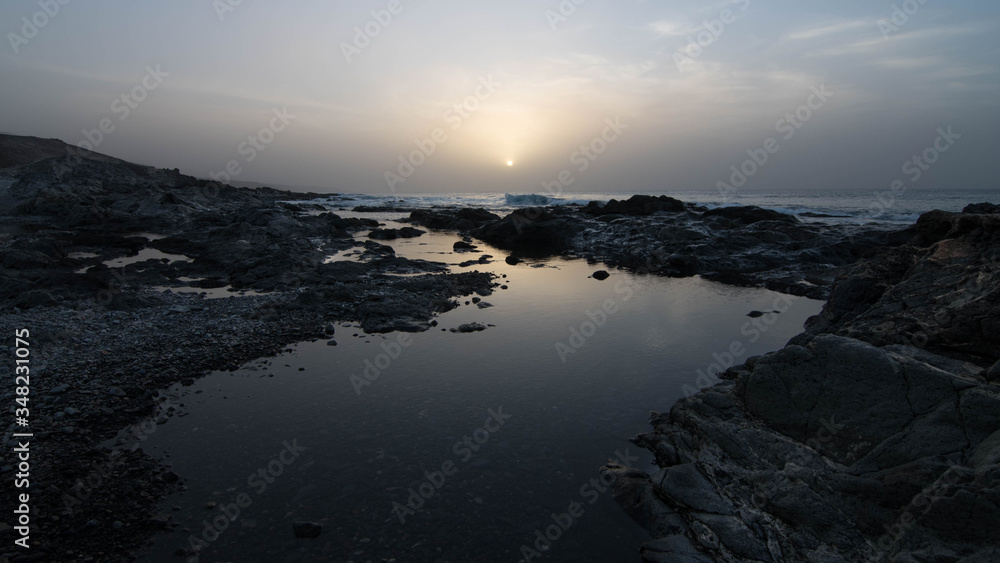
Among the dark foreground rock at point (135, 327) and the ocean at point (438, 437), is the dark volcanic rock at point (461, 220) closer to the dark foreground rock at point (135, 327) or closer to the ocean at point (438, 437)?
the dark foreground rock at point (135, 327)

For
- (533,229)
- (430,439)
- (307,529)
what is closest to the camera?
(307,529)

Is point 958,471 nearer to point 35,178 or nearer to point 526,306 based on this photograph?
point 526,306

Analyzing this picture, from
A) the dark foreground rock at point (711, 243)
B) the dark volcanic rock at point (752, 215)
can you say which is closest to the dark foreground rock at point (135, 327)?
the dark foreground rock at point (711, 243)

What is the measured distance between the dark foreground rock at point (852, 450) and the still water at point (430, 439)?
38.6 inches

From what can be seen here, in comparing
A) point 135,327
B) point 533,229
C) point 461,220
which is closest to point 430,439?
point 135,327

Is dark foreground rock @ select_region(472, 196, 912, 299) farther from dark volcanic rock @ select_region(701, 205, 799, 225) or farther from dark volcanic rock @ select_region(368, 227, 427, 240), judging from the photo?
dark volcanic rock @ select_region(368, 227, 427, 240)

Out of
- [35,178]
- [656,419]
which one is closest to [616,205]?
[656,419]

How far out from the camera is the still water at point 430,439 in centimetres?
616

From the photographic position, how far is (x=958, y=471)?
5074mm

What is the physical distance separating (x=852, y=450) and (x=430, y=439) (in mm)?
6782

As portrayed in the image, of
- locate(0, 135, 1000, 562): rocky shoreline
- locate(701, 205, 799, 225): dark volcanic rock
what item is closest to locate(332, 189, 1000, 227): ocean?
locate(701, 205, 799, 225): dark volcanic rock

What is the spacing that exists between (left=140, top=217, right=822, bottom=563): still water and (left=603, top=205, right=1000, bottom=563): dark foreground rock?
3.22 ft

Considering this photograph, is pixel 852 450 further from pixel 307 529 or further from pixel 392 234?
pixel 392 234

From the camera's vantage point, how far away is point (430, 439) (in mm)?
8547
